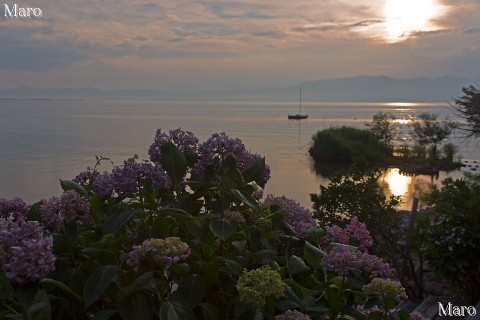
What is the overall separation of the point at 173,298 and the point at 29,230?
17.6 inches

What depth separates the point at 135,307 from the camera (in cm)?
142

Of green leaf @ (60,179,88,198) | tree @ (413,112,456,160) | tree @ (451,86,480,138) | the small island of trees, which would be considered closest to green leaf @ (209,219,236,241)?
the small island of trees

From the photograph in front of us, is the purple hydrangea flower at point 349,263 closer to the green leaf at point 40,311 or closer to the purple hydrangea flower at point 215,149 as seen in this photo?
the purple hydrangea flower at point 215,149

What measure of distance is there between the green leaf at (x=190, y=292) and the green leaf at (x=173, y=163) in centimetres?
41

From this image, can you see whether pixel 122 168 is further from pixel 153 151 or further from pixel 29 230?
pixel 29 230

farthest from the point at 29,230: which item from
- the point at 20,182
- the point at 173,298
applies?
the point at 20,182

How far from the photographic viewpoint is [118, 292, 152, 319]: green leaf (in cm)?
140

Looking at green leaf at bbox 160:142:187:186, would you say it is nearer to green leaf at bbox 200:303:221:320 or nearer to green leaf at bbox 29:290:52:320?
green leaf at bbox 200:303:221:320

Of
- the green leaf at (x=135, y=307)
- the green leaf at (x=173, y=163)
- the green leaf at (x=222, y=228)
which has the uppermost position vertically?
the green leaf at (x=173, y=163)

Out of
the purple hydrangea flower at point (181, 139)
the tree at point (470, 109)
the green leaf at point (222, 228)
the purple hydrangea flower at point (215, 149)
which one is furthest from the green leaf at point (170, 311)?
the tree at point (470, 109)

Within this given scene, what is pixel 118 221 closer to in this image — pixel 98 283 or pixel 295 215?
pixel 98 283

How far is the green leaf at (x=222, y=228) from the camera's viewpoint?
1564mm

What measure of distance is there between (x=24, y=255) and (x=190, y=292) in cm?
49

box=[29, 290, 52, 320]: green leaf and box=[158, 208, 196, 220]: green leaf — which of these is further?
box=[158, 208, 196, 220]: green leaf
